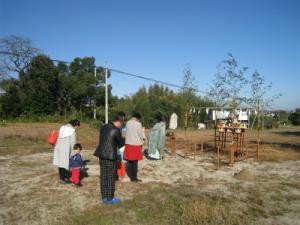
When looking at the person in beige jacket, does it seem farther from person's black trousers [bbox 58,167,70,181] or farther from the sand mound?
the sand mound

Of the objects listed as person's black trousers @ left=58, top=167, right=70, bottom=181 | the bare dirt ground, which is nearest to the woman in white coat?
person's black trousers @ left=58, top=167, right=70, bottom=181

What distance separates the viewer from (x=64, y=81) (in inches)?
1133

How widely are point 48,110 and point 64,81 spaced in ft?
10.8

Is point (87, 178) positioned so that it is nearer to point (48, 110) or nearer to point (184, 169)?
point (184, 169)

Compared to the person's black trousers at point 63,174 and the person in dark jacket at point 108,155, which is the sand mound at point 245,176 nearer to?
the person in dark jacket at point 108,155

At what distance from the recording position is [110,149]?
548 centimetres

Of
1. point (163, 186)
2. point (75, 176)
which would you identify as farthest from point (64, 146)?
point (163, 186)

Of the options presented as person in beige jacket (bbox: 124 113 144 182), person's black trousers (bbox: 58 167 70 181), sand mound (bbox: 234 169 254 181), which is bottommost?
sand mound (bbox: 234 169 254 181)

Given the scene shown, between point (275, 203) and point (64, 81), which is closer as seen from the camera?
point (275, 203)

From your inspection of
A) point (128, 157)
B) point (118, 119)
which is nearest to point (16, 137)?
point (128, 157)

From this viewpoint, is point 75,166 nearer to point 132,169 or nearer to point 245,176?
point 132,169

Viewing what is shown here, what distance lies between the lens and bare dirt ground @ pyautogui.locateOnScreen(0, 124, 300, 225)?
17.2 ft

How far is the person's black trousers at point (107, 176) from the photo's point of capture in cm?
556

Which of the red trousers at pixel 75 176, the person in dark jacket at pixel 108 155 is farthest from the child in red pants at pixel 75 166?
the person in dark jacket at pixel 108 155
